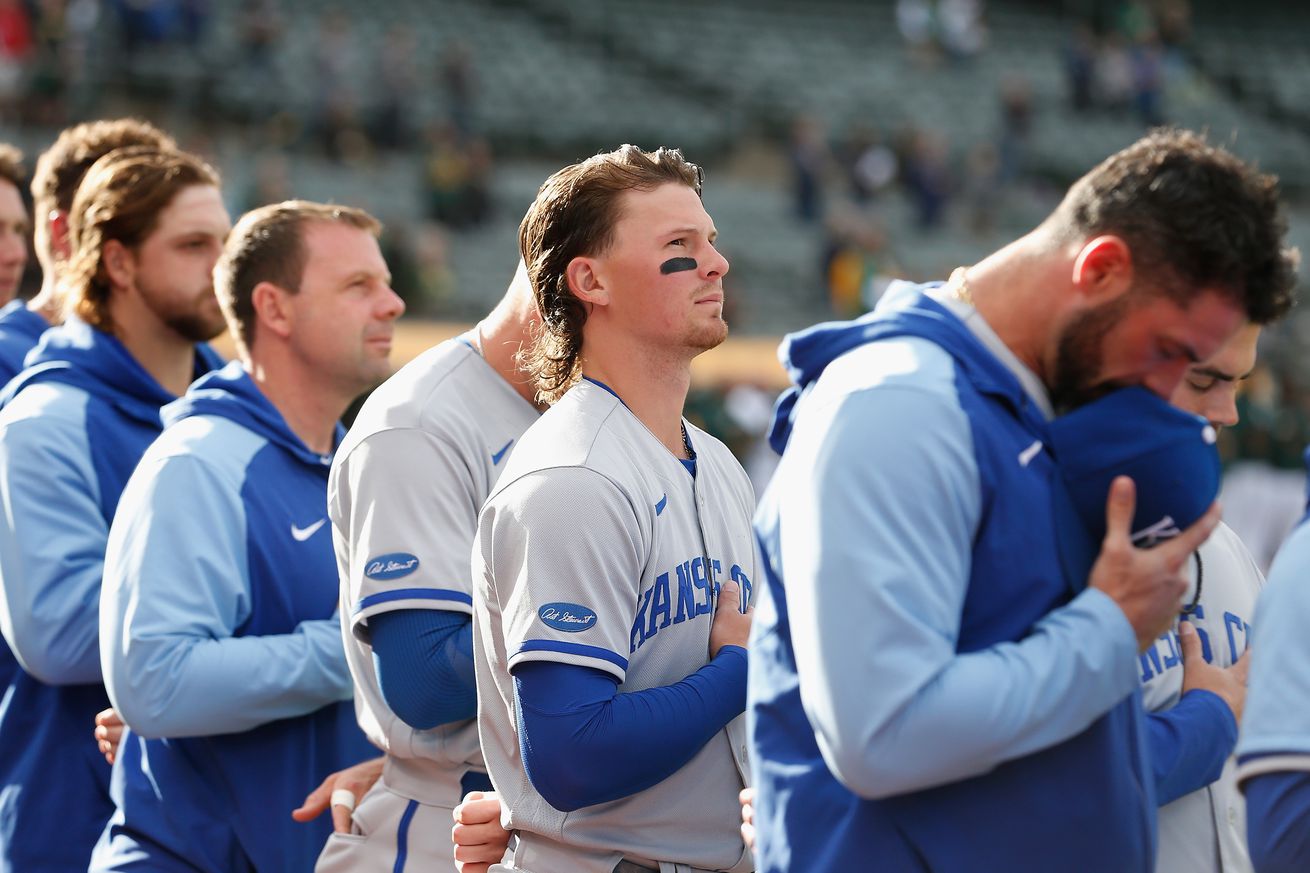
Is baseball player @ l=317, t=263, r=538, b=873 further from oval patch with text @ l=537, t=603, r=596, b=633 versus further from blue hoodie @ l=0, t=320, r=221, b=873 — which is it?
blue hoodie @ l=0, t=320, r=221, b=873

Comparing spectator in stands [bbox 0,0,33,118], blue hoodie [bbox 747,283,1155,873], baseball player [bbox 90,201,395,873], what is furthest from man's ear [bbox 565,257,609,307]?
spectator in stands [bbox 0,0,33,118]

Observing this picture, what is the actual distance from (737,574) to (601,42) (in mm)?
20856

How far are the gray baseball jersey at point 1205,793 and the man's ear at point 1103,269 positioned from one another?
2.41ft

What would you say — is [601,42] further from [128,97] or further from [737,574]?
[737,574]

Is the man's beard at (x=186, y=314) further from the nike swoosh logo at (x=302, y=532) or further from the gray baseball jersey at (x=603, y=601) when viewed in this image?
the gray baseball jersey at (x=603, y=601)

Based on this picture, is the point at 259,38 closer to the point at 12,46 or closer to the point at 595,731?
the point at 12,46

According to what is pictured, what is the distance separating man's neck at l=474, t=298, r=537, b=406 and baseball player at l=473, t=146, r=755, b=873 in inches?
6.6

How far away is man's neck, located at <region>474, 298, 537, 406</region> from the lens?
118 inches

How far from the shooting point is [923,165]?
2125 cm

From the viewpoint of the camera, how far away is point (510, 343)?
9.93ft

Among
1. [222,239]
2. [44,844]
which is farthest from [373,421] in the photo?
[44,844]

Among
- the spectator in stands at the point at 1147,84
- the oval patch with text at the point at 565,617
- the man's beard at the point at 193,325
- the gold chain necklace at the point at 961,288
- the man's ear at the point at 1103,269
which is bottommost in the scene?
the spectator in stands at the point at 1147,84

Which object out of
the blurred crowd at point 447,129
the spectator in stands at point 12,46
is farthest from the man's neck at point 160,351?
the spectator in stands at point 12,46

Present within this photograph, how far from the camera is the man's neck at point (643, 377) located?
8.71 ft
